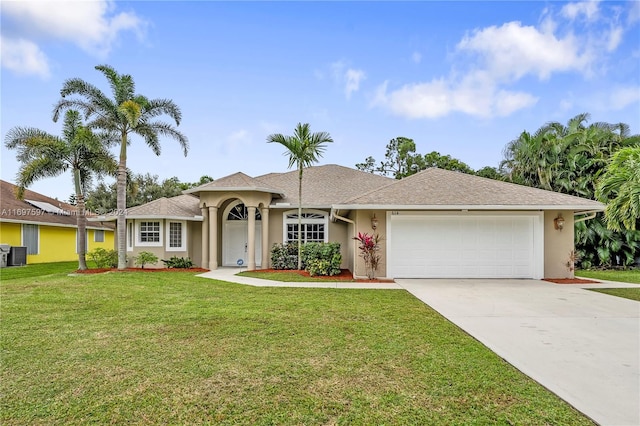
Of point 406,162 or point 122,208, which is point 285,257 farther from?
point 406,162

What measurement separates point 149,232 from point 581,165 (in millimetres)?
22809

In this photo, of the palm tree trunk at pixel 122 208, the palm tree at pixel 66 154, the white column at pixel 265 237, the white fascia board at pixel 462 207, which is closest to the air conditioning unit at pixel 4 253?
the palm tree at pixel 66 154

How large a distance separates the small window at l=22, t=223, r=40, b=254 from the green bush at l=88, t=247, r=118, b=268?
7723mm

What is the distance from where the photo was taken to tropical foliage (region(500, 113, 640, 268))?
17.7 m

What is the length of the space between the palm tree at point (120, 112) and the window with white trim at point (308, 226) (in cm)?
679

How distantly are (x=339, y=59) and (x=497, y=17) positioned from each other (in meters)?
7.10

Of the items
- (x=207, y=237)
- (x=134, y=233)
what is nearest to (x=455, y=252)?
(x=207, y=237)

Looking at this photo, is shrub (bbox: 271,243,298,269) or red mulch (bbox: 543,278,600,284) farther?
shrub (bbox: 271,243,298,269)

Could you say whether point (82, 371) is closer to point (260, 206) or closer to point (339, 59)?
point (260, 206)

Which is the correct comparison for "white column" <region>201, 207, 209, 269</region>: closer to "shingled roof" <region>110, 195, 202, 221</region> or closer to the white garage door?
"shingled roof" <region>110, 195, 202, 221</region>

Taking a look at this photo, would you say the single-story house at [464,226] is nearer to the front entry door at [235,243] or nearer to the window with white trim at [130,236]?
the front entry door at [235,243]

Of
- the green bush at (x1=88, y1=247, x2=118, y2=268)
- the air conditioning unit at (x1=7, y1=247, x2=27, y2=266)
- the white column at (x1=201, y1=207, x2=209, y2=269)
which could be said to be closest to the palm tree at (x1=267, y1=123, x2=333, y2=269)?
the white column at (x1=201, y1=207, x2=209, y2=269)

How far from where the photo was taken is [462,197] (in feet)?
40.4

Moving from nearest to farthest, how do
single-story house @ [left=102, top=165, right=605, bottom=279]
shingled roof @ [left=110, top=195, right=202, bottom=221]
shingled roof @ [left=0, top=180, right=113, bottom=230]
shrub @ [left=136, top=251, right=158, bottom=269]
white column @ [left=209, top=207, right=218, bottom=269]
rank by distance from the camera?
single-story house @ [left=102, top=165, right=605, bottom=279] → shrub @ [left=136, top=251, right=158, bottom=269] → white column @ [left=209, top=207, right=218, bottom=269] → shingled roof @ [left=110, top=195, right=202, bottom=221] → shingled roof @ [left=0, top=180, right=113, bottom=230]
